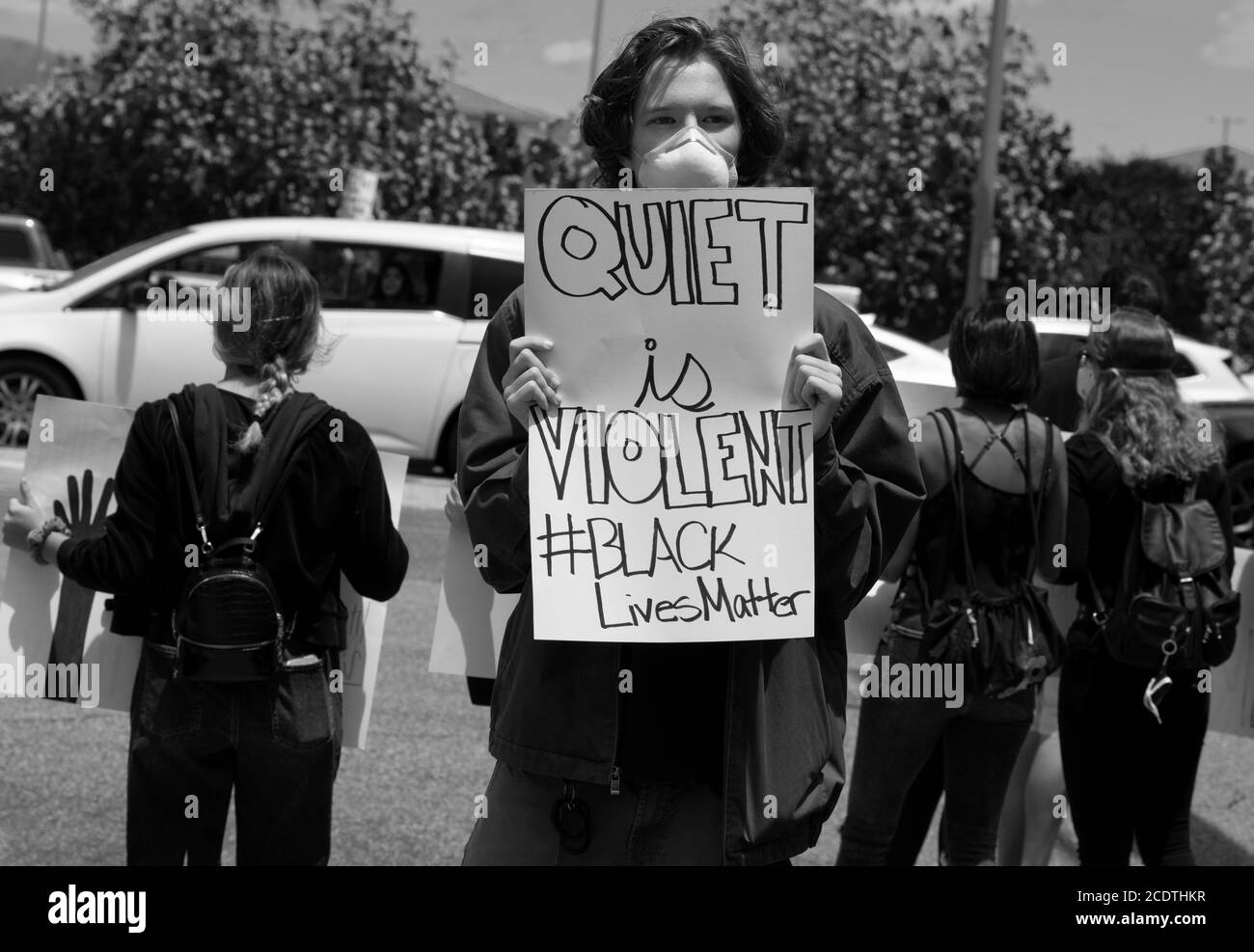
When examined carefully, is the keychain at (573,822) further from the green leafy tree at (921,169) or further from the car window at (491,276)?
the green leafy tree at (921,169)

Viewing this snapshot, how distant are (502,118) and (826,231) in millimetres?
5053

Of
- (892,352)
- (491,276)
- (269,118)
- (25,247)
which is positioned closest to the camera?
(892,352)

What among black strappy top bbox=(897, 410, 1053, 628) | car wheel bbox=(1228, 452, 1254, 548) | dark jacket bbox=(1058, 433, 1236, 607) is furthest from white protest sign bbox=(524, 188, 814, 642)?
car wheel bbox=(1228, 452, 1254, 548)

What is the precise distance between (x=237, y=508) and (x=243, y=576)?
13 cm

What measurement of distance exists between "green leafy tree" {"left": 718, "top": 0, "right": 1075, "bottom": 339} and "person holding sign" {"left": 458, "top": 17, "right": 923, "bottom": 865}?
1616 centimetres

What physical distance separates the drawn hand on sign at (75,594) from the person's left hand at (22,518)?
0.28 feet

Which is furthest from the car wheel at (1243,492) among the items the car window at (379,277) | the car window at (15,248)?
the car window at (15,248)

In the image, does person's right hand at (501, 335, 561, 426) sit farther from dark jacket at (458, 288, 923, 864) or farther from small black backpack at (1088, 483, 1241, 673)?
small black backpack at (1088, 483, 1241, 673)

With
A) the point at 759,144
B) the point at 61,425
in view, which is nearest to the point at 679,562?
the point at 759,144

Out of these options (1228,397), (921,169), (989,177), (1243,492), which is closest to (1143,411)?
(1243,492)

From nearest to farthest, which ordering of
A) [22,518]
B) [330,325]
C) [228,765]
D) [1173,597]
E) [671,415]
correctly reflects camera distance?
[671,415]
[228,765]
[22,518]
[1173,597]
[330,325]

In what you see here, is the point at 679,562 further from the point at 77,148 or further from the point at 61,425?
the point at 77,148

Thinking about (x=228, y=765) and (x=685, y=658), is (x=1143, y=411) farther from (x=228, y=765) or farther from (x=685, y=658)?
(x=228, y=765)

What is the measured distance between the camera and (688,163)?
229 centimetres
